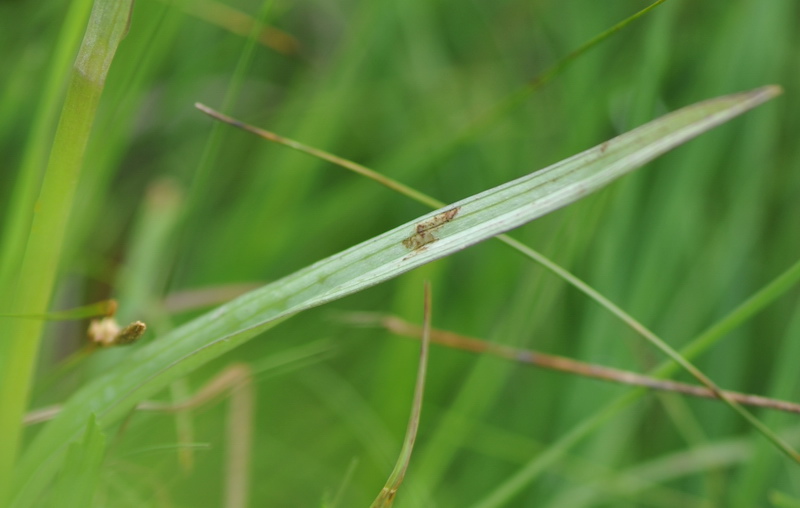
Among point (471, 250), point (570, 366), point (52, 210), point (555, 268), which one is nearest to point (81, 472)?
point (52, 210)

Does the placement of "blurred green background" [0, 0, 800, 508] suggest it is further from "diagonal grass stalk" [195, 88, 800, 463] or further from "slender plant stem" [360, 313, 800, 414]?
"diagonal grass stalk" [195, 88, 800, 463]

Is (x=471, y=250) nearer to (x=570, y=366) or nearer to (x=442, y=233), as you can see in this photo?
(x=570, y=366)

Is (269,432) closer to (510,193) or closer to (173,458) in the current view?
(173,458)

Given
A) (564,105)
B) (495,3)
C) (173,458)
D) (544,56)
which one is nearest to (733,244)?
(564,105)

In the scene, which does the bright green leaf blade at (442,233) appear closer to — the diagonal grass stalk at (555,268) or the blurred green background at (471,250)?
the diagonal grass stalk at (555,268)

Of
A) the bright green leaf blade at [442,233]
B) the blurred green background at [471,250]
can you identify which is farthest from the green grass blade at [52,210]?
the blurred green background at [471,250]

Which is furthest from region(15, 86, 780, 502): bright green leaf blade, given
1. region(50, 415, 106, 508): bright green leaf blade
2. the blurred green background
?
the blurred green background

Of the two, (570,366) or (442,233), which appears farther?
(570,366)
